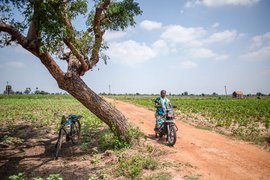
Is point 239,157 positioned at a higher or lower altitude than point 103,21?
lower

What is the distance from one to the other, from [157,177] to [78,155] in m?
3.98

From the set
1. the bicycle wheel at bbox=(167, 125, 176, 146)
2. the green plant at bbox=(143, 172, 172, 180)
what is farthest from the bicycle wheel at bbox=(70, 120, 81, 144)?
the green plant at bbox=(143, 172, 172, 180)

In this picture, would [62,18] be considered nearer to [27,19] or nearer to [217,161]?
[27,19]

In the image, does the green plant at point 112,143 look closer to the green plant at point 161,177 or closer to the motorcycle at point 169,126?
the motorcycle at point 169,126

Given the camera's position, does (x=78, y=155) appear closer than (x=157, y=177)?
No

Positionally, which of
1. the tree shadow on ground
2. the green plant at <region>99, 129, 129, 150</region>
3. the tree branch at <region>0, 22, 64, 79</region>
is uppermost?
the tree branch at <region>0, 22, 64, 79</region>

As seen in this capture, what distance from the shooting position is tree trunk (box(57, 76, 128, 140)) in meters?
8.77

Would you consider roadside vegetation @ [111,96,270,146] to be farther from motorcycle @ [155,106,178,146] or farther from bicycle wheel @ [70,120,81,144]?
bicycle wheel @ [70,120,81,144]

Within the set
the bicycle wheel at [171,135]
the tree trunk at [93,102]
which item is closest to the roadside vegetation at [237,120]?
the bicycle wheel at [171,135]

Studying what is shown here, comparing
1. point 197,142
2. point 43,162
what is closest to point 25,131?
point 43,162

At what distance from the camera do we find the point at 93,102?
29.1 ft

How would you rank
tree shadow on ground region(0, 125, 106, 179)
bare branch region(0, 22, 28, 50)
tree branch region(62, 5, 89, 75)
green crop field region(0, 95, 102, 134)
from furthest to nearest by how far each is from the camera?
green crop field region(0, 95, 102, 134)
tree branch region(62, 5, 89, 75)
bare branch region(0, 22, 28, 50)
tree shadow on ground region(0, 125, 106, 179)

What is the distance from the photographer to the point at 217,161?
6.96m

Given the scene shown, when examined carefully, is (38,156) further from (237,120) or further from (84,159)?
(237,120)
